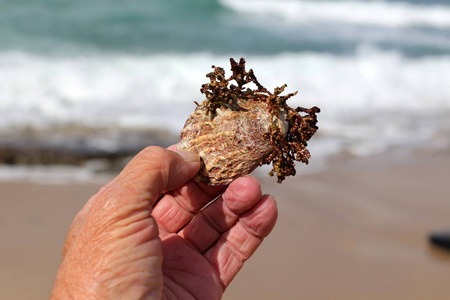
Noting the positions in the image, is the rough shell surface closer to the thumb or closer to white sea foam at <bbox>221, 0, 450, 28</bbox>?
the thumb

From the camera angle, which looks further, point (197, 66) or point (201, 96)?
point (197, 66)

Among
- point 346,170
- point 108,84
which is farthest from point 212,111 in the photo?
point 108,84

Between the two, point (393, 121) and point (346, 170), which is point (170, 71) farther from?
point (346, 170)

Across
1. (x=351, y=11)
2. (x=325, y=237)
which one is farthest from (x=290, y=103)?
(x=351, y=11)

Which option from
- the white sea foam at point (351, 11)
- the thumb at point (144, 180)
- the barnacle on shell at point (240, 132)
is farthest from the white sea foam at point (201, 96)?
the white sea foam at point (351, 11)

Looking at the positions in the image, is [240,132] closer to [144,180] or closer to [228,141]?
[228,141]

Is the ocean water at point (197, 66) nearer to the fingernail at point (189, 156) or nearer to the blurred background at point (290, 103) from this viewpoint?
the blurred background at point (290, 103)
